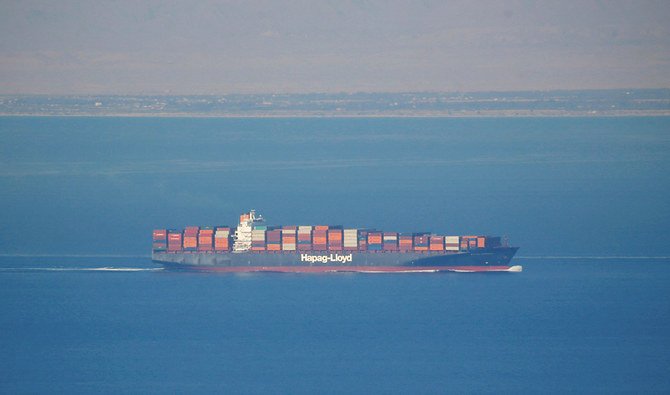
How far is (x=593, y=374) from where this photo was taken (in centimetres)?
5247

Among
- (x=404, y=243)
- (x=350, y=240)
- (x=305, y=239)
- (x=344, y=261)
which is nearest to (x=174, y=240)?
(x=305, y=239)

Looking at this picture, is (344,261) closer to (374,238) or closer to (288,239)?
(374,238)

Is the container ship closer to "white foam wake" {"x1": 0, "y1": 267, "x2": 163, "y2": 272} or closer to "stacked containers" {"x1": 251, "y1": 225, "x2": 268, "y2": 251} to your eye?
"stacked containers" {"x1": 251, "y1": 225, "x2": 268, "y2": 251}

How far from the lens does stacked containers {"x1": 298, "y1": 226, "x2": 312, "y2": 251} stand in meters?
68.9

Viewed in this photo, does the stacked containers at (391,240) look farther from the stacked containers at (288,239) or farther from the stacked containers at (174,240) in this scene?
the stacked containers at (174,240)

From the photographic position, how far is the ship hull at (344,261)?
6862 cm

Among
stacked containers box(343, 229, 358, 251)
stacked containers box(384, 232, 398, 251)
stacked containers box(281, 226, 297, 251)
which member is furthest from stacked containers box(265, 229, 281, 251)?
stacked containers box(384, 232, 398, 251)

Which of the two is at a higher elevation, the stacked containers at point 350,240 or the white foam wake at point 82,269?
the stacked containers at point 350,240

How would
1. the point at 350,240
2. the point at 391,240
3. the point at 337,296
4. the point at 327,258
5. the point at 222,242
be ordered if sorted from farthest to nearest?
the point at 222,242 → the point at 327,258 → the point at 350,240 → the point at 391,240 → the point at 337,296

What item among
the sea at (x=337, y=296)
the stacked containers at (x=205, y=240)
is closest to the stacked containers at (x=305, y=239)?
the sea at (x=337, y=296)

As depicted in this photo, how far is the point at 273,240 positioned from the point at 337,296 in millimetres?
6709

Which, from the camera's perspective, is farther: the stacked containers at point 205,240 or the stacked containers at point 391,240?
the stacked containers at point 205,240

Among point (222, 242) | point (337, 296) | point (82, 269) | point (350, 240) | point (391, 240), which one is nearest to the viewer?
point (337, 296)

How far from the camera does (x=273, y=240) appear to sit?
2724 inches
